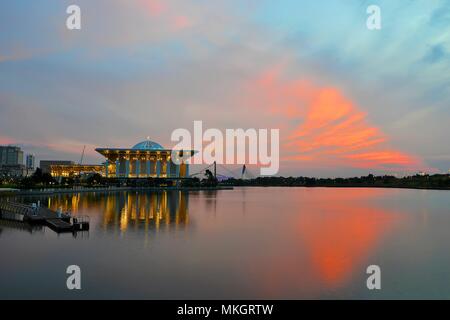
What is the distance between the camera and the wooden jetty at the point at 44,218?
24500 mm

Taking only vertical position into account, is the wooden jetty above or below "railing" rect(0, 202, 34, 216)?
below

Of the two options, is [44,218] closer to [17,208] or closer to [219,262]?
[17,208]

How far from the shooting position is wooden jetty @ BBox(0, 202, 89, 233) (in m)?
24.5

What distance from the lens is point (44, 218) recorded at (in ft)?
88.6

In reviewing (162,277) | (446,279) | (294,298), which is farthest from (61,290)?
(446,279)

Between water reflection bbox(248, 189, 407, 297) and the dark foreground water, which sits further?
water reflection bbox(248, 189, 407, 297)

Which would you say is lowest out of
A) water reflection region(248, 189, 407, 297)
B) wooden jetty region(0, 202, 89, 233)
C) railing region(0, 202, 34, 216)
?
water reflection region(248, 189, 407, 297)

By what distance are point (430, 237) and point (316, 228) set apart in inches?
331

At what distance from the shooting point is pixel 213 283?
13672 millimetres

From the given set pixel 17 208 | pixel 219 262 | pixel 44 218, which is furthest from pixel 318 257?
pixel 17 208

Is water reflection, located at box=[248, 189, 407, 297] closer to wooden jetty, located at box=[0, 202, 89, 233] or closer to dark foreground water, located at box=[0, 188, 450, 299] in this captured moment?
dark foreground water, located at box=[0, 188, 450, 299]

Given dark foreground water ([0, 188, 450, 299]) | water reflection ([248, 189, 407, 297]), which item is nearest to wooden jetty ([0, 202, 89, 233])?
dark foreground water ([0, 188, 450, 299])

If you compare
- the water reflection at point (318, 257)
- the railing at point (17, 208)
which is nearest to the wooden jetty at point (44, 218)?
the railing at point (17, 208)

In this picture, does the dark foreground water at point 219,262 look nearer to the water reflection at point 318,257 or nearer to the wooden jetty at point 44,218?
the water reflection at point 318,257
